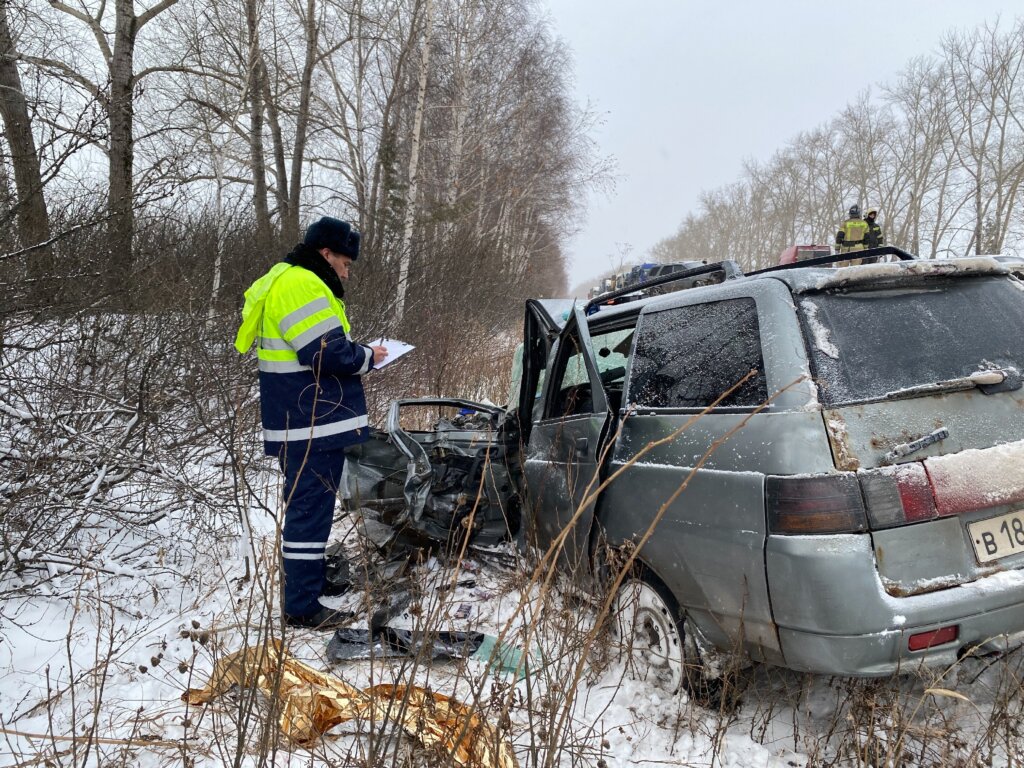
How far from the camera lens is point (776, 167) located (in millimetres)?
53719

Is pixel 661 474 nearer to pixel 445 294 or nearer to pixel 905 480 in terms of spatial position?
pixel 905 480

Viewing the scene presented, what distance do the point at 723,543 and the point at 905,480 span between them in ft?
1.86

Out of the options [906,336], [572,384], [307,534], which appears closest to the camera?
[906,336]

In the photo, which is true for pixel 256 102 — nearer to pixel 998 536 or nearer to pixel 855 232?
pixel 998 536

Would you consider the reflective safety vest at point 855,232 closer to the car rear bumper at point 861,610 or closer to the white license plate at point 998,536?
the white license plate at point 998,536

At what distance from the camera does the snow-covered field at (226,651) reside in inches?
67.6

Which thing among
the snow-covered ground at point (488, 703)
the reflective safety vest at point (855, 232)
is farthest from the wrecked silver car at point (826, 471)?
the reflective safety vest at point (855, 232)

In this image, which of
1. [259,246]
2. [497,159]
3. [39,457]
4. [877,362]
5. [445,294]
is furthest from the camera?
[497,159]

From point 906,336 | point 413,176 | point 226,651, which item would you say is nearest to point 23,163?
point 226,651

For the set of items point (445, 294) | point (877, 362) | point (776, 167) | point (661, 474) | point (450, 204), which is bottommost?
point (661, 474)

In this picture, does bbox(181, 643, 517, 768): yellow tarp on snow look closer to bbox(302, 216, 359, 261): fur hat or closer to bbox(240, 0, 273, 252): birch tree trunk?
bbox(302, 216, 359, 261): fur hat

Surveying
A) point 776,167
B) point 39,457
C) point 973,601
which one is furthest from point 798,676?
point 776,167

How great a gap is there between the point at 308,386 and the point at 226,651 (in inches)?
48.4

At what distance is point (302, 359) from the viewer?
9.53 feet
